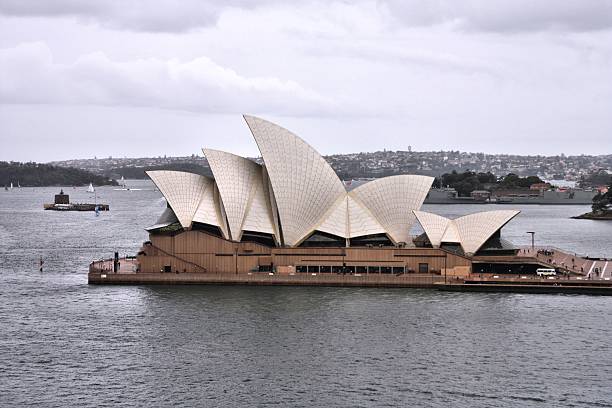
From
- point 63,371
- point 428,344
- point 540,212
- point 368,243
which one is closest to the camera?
point 63,371

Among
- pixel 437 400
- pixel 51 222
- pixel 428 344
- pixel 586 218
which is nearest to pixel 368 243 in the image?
pixel 428 344

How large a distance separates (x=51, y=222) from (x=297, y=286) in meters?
59.9

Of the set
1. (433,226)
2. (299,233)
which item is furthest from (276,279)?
(433,226)

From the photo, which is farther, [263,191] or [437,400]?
[263,191]

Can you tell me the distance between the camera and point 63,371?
29.1m

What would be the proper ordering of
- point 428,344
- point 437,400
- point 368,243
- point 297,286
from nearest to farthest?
point 437,400, point 428,344, point 297,286, point 368,243

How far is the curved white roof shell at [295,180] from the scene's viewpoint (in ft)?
157

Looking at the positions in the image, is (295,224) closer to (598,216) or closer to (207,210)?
(207,210)

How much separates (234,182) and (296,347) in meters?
17.5

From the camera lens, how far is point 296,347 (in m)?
32.1

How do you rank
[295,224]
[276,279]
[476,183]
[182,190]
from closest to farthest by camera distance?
1. [276,279]
2. [295,224]
3. [182,190]
4. [476,183]

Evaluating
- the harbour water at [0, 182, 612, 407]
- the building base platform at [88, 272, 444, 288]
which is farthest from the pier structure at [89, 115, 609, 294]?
the harbour water at [0, 182, 612, 407]

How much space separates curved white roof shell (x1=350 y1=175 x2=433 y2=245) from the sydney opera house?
53 mm

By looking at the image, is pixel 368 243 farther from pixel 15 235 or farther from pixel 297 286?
pixel 15 235
